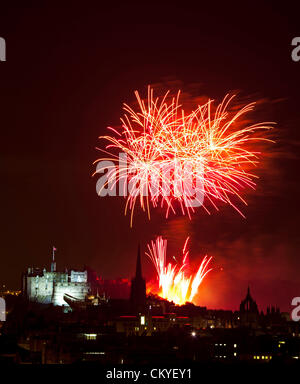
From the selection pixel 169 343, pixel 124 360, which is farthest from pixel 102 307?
pixel 124 360

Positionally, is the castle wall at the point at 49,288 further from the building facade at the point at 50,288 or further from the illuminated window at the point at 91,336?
the illuminated window at the point at 91,336

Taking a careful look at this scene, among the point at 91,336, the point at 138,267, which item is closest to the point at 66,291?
the point at 138,267

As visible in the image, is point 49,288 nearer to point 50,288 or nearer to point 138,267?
point 50,288

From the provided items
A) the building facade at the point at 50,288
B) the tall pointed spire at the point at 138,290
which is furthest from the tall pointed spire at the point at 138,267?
the building facade at the point at 50,288

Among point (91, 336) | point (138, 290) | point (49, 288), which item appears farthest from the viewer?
point (49, 288)

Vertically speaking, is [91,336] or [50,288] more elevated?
[50,288]

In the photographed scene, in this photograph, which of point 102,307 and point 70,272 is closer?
point 102,307

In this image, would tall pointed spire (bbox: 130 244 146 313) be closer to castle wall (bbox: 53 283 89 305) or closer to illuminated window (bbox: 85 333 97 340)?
castle wall (bbox: 53 283 89 305)

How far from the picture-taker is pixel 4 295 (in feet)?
368

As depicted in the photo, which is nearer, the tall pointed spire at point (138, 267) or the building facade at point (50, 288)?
the tall pointed spire at point (138, 267)
